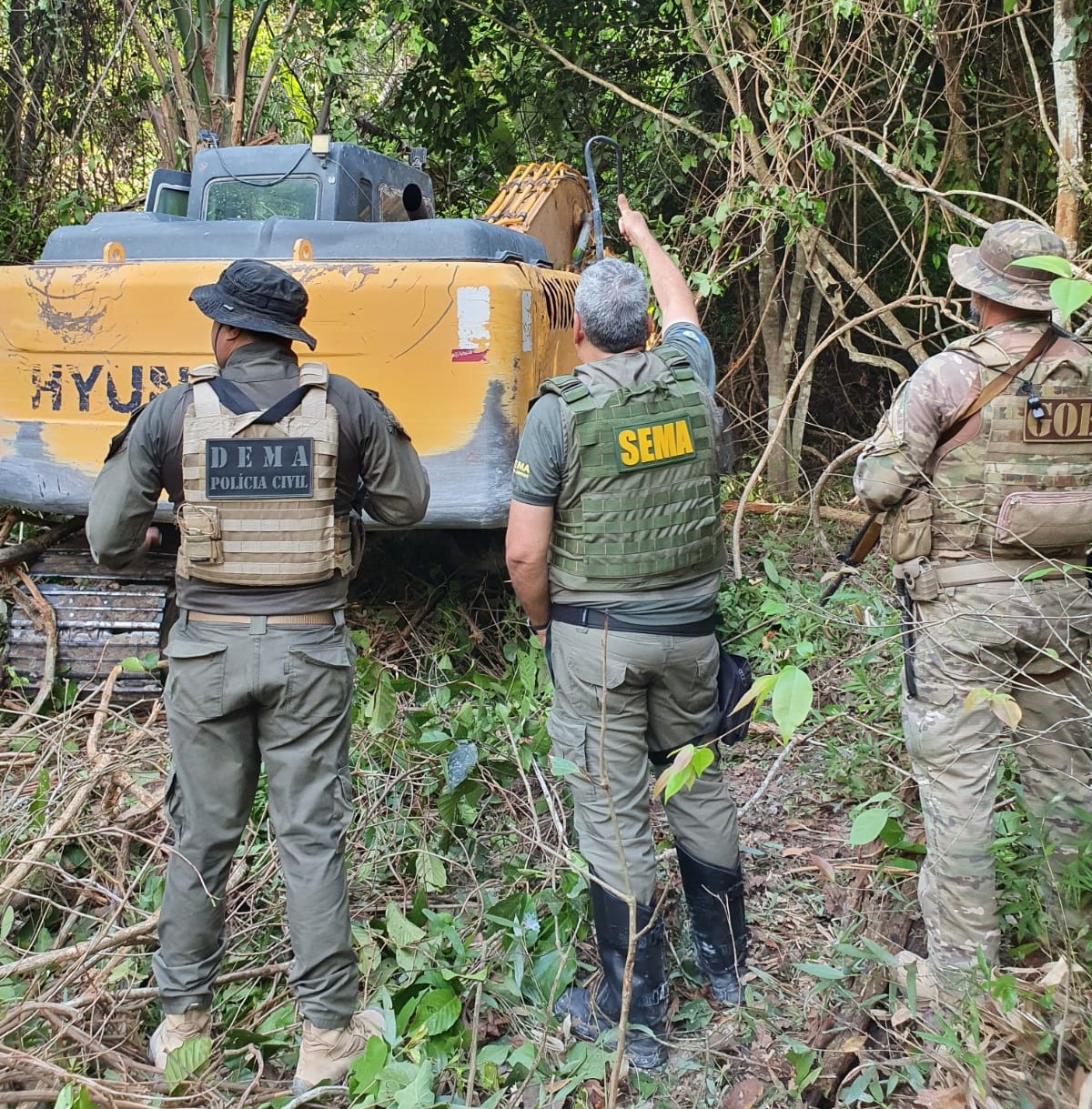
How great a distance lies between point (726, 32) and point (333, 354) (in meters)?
3.30

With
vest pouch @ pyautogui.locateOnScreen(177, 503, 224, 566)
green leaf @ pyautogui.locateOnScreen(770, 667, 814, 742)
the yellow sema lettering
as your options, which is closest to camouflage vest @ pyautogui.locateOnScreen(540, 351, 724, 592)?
the yellow sema lettering

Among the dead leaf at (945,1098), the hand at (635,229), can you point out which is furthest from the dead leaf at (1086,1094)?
the hand at (635,229)

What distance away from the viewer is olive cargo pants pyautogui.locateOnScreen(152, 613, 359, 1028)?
2.61 metres

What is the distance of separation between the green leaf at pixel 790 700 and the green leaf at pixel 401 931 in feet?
5.64

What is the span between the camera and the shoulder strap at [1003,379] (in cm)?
253

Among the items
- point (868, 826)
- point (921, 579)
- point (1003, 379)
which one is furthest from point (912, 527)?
A: point (868, 826)

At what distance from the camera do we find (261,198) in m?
5.13

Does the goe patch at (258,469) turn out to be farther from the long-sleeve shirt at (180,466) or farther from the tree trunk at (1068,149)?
the tree trunk at (1068,149)

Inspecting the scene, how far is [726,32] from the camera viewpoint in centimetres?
598

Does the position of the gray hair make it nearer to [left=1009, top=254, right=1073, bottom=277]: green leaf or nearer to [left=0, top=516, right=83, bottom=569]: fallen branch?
[left=1009, top=254, right=1073, bottom=277]: green leaf

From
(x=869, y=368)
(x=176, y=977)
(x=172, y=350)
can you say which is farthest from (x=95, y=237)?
(x=869, y=368)

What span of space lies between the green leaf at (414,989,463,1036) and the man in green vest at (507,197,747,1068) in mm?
286

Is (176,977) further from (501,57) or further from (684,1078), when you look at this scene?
(501,57)

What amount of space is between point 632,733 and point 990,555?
3.15 ft
